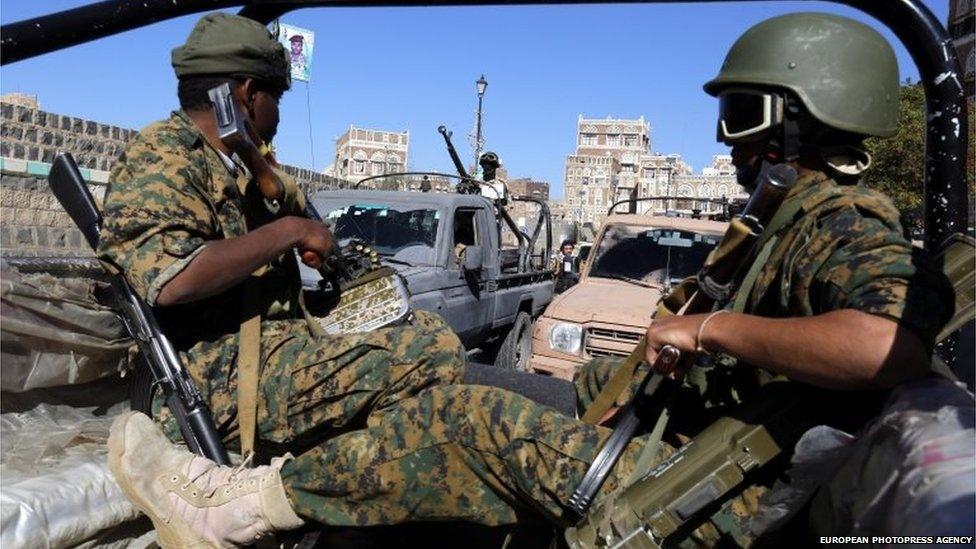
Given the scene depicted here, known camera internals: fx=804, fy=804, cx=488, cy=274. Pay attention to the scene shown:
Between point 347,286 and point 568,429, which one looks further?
point 347,286

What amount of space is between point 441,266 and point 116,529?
13.6ft

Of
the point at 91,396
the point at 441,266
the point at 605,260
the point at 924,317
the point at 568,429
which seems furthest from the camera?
the point at 605,260

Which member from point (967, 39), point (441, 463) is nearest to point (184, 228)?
point (441, 463)

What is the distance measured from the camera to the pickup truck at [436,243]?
20.0 ft

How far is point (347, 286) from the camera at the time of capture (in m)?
2.82

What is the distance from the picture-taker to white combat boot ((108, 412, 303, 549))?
81.0 inches

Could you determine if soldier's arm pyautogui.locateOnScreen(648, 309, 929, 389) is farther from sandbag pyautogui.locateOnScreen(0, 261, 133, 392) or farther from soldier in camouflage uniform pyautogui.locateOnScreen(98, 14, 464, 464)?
sandbag pyautogui.locateOnScreen(0, 261, 133, 392)

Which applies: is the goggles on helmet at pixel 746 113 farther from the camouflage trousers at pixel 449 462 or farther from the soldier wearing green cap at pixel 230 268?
the soldier wearing green cap at pixel 230 268

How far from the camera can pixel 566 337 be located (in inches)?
220

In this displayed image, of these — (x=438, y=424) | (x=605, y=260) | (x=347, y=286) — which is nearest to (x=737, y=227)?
(x=438, y=424)

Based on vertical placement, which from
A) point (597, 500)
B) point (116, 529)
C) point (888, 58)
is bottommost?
point (116, 529)

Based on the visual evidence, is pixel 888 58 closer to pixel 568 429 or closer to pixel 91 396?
pixel 568 429

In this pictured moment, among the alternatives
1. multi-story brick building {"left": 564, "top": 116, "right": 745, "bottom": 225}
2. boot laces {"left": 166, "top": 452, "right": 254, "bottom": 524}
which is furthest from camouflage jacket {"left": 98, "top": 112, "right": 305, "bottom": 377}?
multi-story brick building {"left": 564, "top": 116, "right": 745, "bottom": 225}

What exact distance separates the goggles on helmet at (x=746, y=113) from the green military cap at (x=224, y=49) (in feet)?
4.42
